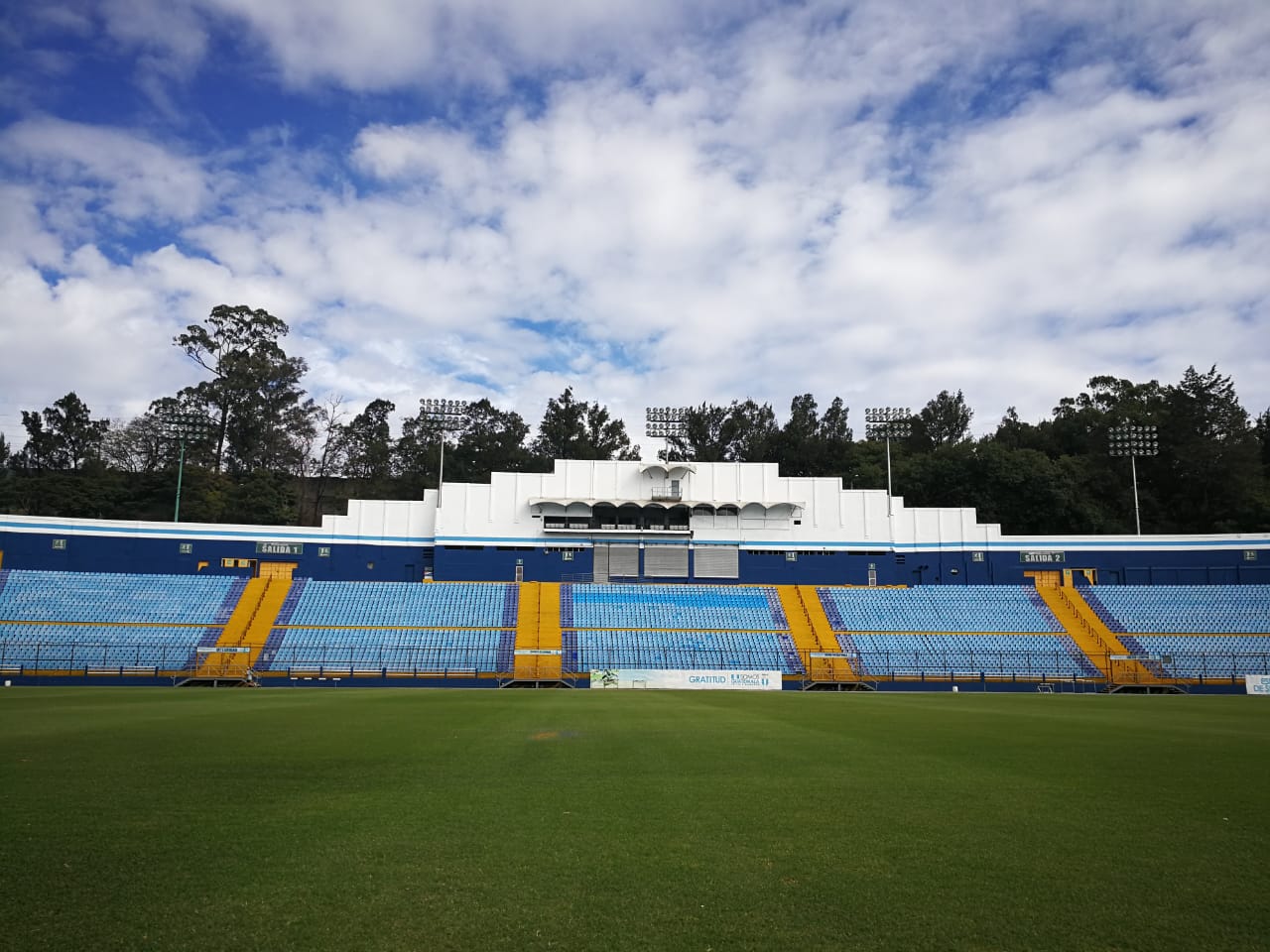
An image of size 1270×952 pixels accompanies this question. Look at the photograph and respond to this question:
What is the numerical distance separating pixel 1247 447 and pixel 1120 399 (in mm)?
13563

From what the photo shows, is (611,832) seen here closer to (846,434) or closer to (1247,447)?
(1247,447)

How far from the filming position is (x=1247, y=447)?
7162 cm

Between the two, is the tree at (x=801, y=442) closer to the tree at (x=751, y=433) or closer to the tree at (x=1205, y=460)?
the tree at (x=751, y=433)

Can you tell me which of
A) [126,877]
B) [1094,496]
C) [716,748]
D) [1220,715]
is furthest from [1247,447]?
[126,877]

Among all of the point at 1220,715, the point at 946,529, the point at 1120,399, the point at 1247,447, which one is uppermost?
the point at 1120,399

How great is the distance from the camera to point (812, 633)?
5144 cm

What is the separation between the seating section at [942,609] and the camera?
5153 centimetres

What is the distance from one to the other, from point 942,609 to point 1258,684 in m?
16.6

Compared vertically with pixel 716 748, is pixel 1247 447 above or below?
above

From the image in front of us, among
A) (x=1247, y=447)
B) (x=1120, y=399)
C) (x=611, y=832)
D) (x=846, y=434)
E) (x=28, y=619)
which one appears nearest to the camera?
(x=611, y=832)

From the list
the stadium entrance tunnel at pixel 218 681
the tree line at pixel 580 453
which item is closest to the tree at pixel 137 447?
the tree line at pixel 580 453

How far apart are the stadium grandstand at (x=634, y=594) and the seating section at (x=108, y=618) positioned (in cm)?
16

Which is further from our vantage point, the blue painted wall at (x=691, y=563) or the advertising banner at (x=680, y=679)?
the blue painted wall at (x=691, y=563)

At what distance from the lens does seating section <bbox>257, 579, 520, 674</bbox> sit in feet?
147
